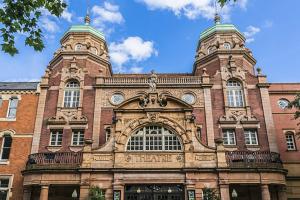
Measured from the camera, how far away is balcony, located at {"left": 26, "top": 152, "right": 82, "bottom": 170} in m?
24.9

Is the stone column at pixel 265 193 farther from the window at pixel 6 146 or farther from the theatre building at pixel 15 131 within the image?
the window at pixel 6 146

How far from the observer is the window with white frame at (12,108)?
99.9 ft

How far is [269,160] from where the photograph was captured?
25.9 metres

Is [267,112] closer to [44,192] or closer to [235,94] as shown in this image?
[235,94]

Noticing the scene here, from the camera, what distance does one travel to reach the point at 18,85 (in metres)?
32.3

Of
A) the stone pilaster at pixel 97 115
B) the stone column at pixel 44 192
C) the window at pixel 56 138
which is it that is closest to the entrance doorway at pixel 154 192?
the stone column at pixel 44 192

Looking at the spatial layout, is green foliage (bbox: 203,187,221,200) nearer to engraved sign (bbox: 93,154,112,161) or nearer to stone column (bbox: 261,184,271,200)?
stone column (bbox: 261,184,271,200)

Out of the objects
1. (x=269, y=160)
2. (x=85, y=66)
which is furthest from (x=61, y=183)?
(x=269, y=160)

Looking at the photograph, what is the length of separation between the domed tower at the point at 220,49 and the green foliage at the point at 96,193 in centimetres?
1603

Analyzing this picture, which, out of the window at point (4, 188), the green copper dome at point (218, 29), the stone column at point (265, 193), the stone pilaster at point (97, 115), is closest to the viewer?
the stone column at point (265, 193)

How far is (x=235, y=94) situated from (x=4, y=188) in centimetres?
2206

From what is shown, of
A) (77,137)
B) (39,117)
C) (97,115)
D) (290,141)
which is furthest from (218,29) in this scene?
(39,117)

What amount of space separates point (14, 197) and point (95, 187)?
8.50 metres

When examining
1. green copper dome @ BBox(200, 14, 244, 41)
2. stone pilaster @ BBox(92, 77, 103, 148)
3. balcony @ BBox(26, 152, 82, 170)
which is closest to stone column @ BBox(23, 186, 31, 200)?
balcony @ BBox(26, 152, 82, 170)
